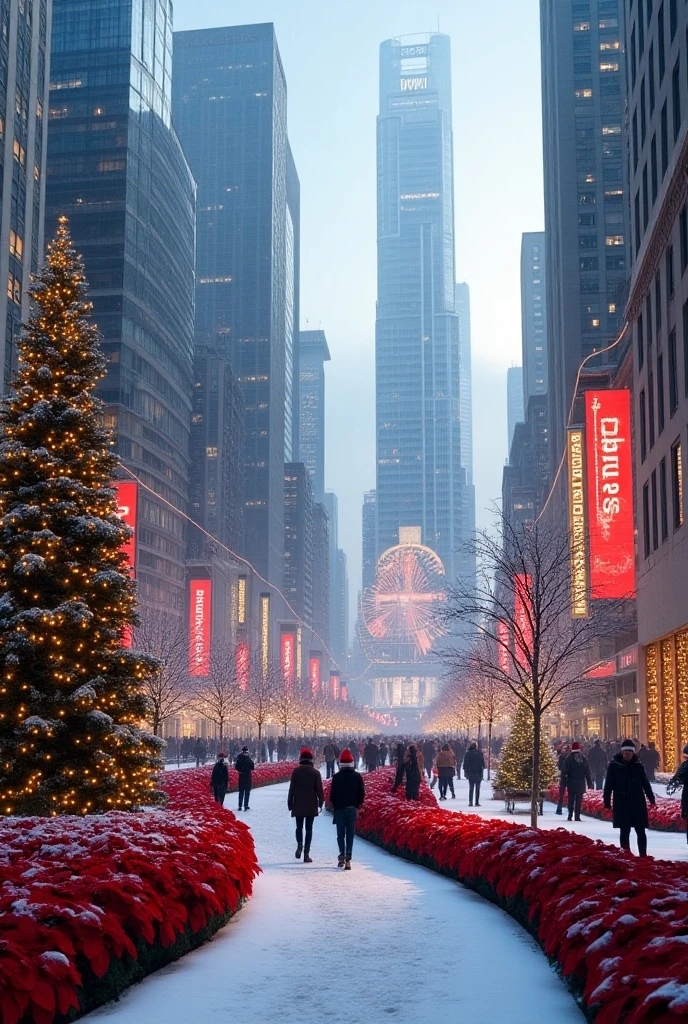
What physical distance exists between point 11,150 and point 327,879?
2460 inches

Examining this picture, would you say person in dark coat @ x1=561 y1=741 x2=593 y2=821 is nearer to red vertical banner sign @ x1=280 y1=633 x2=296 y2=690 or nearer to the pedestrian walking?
the pedestrian walking

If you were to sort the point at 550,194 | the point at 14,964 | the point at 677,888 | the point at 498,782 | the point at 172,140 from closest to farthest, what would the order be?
the point at 14,964 → the point at 677,888 → the point at 498,782 → the point at 172,140 → the point at 550,194

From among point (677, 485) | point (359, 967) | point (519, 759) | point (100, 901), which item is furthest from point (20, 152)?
point (359, 967)

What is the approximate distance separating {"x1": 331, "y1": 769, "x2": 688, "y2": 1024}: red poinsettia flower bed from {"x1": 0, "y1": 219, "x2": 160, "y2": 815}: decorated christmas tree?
238 inches

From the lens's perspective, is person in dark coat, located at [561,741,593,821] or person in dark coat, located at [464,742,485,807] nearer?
person in dark coat, located at [561,741,593,821]

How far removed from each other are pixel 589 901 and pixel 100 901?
4058 mm

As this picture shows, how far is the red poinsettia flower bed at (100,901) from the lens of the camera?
7582 mm

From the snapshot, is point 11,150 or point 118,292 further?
point 118,292

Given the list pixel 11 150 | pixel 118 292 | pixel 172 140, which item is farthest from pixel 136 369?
pixel 11 150

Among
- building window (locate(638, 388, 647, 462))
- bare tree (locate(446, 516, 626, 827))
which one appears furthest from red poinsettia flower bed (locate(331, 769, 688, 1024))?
building window (locate(638, 388, 647, 462))

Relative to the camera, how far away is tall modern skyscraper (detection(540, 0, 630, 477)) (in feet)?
471

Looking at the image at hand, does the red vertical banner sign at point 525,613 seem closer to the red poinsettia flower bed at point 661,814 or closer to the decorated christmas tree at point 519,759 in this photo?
the decorated christmas tree at point 519,759

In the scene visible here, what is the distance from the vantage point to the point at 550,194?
544ft

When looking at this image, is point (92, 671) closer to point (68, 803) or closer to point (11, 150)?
point (68, 803)
